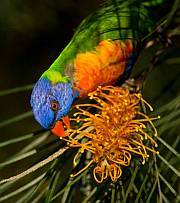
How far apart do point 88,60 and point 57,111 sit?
151 millimetres

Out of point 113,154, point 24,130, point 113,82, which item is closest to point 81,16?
point 24,130

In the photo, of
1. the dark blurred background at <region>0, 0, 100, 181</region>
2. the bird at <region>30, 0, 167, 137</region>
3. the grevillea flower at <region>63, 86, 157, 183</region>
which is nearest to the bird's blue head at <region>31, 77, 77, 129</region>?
the bird at <region>30, 0, 167, 137</region>

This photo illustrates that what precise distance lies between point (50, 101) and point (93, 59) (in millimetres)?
153

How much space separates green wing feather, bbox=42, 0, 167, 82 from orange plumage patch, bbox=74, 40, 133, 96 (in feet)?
0.05

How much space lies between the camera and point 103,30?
4.09ft

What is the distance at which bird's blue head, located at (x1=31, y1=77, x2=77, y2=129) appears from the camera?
111 cm

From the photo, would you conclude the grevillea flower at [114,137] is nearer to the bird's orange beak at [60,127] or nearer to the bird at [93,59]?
the bird's orange beak at [60,127]

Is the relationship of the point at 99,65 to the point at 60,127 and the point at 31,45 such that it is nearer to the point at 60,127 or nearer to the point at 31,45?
the point at 60,127

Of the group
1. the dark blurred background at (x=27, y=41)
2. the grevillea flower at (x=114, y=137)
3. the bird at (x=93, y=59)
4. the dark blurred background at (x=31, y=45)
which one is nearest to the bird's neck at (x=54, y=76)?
the bird at (x=93, y=59)

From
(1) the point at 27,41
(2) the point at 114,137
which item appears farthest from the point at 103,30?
(1) the point at 27,41

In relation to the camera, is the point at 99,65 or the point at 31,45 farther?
the point at 31,45

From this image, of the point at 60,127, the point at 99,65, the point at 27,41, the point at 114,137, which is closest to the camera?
the point at 114,137

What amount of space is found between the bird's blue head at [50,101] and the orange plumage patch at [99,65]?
4cm

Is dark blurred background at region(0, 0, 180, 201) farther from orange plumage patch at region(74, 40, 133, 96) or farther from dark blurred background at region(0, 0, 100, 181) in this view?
orange plumage patch at region(74, 40, 133, 96)
